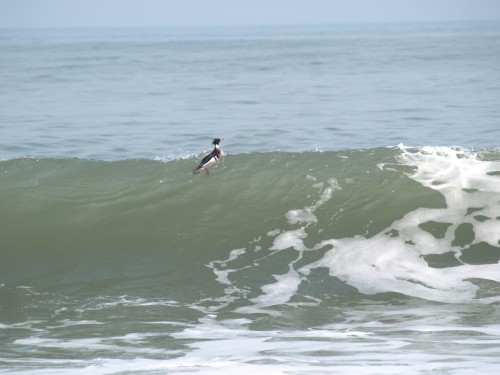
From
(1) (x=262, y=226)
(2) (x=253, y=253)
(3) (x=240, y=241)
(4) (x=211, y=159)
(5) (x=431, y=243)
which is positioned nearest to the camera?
(5) (x=431, y=243)

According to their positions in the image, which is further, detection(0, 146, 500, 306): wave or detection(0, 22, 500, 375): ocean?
detection(0, 146, 500, 306): wave

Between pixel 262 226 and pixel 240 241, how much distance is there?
1.87 feet

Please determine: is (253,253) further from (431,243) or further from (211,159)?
(211,159)

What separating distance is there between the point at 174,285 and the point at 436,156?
5.57 metres

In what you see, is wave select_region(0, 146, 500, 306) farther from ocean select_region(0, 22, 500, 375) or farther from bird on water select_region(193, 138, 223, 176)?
bird on water select_region(193, 138, 223, 176)

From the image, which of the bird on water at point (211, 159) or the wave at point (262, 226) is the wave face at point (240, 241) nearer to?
the wave at point (262, 226)

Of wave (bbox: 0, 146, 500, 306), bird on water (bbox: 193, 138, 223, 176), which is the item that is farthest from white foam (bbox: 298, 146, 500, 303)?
bird on water (bbox: 193, 138, 223, 176)

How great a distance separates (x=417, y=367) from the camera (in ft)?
22.6

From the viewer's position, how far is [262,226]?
40.9 ft

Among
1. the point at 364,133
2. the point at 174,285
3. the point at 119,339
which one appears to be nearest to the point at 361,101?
the point at 364,133

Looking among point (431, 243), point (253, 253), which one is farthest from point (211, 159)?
point (431, 243)

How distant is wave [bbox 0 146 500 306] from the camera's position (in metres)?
10.5

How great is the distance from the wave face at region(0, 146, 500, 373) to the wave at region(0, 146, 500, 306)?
0.03 metres

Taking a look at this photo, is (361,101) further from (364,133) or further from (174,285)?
(174,285)
